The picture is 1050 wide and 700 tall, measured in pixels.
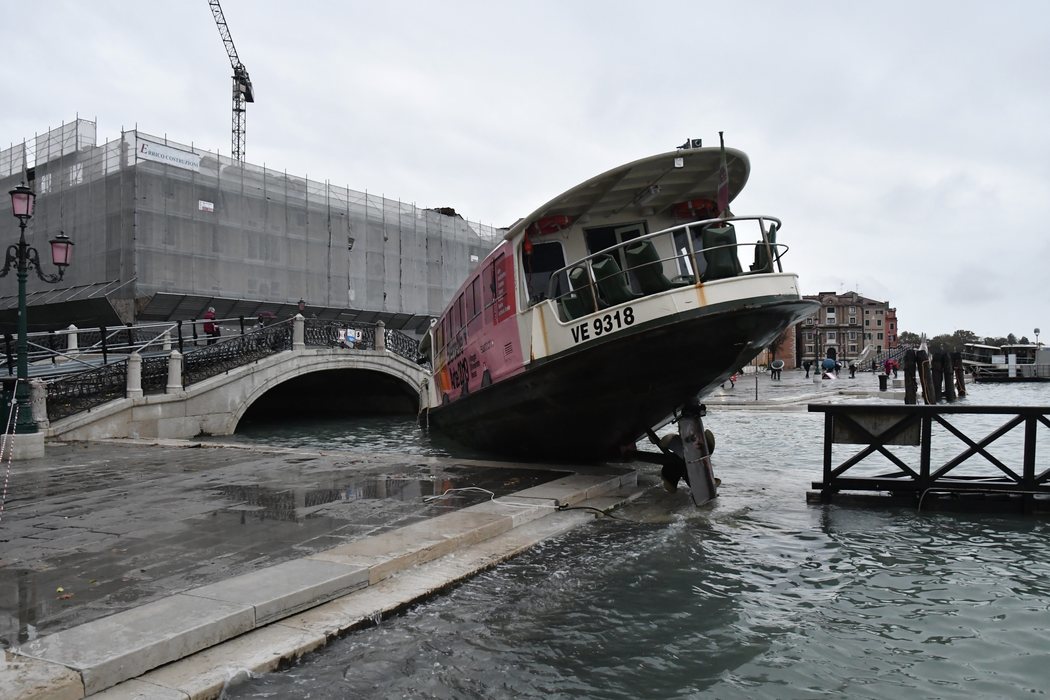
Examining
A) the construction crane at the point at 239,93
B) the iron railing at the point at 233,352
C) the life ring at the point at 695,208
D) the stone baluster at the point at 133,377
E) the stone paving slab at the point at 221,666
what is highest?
the construction crane at the point at 239,93

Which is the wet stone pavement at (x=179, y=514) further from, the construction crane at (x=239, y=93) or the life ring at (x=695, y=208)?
the construction crane at (x=239, y=93)

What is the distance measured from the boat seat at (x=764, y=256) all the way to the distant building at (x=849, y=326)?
412 feet

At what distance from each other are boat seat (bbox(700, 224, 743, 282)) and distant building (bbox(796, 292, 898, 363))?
414 ft

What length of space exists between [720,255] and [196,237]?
3418 cm

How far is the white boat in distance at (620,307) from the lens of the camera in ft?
28.6

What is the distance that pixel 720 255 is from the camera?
28.7ft

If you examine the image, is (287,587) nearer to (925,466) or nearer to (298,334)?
(925,466)

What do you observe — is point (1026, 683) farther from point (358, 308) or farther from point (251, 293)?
point (358, 308)

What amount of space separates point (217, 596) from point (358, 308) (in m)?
40.8

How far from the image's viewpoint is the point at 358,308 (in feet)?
146

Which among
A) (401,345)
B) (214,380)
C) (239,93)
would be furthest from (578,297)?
(239,93)

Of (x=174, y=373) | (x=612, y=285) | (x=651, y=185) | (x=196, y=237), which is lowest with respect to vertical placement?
(x=174, y=373)

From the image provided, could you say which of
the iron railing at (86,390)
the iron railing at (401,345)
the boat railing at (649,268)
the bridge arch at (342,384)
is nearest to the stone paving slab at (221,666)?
the boat railing at (649,268)

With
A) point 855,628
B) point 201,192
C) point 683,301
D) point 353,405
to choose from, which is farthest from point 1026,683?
point 201,192
